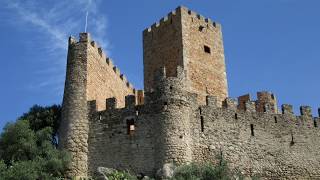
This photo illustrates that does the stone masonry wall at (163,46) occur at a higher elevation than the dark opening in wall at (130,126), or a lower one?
higher

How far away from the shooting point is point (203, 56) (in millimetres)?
33844

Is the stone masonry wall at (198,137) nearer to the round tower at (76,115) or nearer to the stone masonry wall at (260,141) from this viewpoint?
the stone masonry wall at (260,141)

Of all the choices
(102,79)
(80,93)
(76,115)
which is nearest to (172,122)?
(76,115)

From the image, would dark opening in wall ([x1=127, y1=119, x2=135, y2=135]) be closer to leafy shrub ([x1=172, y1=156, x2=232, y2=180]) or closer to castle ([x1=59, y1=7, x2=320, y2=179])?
castle ([x1=59, y1=7, x2=320, y2=179])

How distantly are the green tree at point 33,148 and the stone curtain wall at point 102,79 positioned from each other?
219 centimetres

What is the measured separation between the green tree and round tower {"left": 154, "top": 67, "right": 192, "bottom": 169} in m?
4.37

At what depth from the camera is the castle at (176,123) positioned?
2734 centimetres

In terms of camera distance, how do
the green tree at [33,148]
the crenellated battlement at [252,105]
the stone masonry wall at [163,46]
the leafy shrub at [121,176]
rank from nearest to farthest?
the leafy shrub at [121,176] → the green tree at [33,148] → the crenellated battlement at [252,105] → the stone masonry wall at [163,46]

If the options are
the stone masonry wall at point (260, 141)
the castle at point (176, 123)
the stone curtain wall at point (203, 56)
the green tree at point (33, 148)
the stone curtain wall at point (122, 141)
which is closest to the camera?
the green tree at point (33, 148)

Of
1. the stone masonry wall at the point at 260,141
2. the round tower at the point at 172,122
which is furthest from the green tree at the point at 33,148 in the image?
the stone masonry wall at the point at 260,141

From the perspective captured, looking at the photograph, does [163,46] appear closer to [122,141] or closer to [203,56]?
[203,56]

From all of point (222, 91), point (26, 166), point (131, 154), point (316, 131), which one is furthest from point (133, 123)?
A: point (316, 131)

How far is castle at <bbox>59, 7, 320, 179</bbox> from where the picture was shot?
27344 mm

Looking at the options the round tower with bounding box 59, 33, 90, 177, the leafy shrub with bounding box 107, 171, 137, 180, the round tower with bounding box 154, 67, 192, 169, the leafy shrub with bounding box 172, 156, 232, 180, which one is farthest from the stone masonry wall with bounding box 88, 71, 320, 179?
the leafy shrub with bounding box 107, 171, 137, 180
